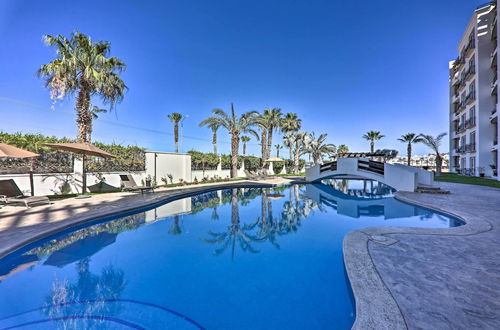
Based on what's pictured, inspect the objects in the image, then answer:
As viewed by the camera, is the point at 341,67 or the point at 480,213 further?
the point at 341,67

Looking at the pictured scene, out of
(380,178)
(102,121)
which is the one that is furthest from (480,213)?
(102,121)

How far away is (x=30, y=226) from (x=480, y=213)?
13251mm

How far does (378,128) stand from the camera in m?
37.6

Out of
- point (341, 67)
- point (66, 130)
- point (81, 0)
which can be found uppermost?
point (341, 67)

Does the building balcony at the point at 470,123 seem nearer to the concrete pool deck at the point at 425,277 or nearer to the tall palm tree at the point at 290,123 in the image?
the tall palm tree at the point at 290,123

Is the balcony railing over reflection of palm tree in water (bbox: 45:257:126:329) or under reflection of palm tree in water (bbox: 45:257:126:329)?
over

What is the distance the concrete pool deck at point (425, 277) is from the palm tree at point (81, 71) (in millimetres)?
13787

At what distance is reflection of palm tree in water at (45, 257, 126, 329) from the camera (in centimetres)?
275

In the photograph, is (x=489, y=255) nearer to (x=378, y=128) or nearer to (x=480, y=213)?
(x=480, y=213)

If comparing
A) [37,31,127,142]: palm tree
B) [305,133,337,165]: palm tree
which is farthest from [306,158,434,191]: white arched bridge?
[37,31,127,142]: palm tree

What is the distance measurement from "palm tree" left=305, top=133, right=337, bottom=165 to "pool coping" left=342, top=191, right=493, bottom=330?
89.5 ft

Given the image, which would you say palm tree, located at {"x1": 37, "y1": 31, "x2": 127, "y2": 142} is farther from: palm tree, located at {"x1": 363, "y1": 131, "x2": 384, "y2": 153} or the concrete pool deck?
palm tree, located at {"x1": 363, "y1": 131, "x2": 384, "y2": 153}

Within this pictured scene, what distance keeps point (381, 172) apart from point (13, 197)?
1954 centimetres

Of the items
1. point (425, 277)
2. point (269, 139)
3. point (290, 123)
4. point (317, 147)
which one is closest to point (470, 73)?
point (317, 147)
